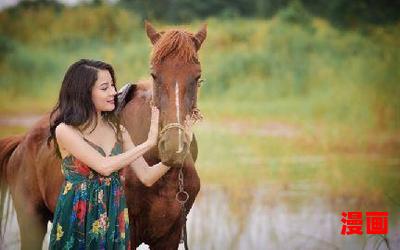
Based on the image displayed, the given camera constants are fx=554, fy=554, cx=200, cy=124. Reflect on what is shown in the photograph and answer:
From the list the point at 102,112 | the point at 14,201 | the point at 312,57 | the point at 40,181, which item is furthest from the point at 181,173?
the point at 312,57

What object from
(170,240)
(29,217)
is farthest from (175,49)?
(29,217)

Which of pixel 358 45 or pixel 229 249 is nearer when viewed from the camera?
pixel 229 249

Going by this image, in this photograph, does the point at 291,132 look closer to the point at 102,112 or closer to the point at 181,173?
the point at 181,173

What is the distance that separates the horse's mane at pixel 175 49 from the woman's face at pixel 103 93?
0.25 metres

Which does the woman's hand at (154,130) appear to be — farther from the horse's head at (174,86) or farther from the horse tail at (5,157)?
the horse tail at (5,157)

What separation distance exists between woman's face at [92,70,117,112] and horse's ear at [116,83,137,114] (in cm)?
47

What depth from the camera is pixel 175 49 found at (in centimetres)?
231

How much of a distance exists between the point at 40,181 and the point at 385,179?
279 cm

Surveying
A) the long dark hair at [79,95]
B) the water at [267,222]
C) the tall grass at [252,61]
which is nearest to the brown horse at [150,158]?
the long dark hair at [79,95]

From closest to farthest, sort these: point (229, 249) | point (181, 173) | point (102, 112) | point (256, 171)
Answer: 1. point (102, 112)
2. point (181, 173)
3. point (229, 249)
4. point (256, 171)

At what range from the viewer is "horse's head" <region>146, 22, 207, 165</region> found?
216cm

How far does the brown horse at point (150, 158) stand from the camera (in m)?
2.23

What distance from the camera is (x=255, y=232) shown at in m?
4.00

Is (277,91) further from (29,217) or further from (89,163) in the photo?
(89,163)
